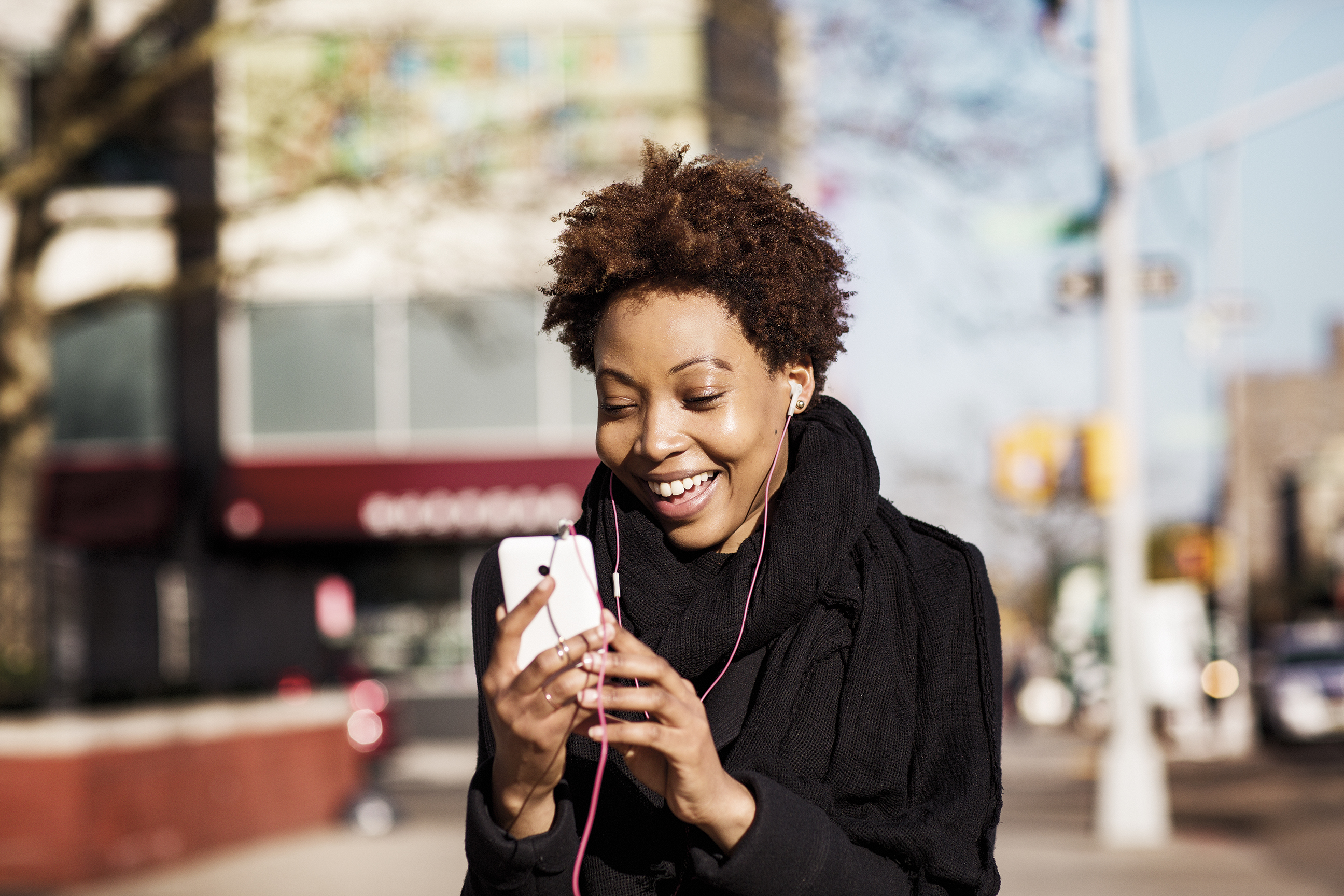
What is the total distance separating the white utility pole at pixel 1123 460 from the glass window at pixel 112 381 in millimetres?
14965

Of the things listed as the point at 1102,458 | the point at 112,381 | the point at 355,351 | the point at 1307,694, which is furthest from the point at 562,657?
the point at 1307,694

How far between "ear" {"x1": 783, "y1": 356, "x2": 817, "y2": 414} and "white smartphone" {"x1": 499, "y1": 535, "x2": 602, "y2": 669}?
47cm

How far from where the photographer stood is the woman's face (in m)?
2.17

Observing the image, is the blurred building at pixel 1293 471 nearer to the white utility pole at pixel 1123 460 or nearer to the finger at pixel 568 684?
the white utility pole at pixel 1123 460

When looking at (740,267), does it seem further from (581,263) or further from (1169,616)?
(1169,616)

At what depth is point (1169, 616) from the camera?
92.8ft

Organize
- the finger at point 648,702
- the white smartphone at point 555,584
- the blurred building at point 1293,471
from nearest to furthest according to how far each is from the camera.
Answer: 1. the finger at point 648,702
2. the white smartphone at point 555,584
3. the blurred building at point 1293,471

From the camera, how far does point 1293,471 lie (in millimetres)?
72312

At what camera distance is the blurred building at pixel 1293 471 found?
68000 mm

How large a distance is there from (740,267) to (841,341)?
0.99 feet

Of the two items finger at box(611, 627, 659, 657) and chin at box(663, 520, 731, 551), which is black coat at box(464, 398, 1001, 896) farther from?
finger at box(611, 627, 659, 657)

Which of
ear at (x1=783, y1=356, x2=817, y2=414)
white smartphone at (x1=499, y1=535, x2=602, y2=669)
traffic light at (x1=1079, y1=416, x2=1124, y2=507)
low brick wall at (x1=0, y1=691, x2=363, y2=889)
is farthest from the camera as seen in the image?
traffic light at (x1=1079, y1=416, x2=1124, y2=507)

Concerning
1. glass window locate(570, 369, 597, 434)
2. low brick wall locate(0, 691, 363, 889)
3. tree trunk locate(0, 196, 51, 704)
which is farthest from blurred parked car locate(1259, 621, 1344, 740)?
tree trunk locate(0, 196, 51, 704)

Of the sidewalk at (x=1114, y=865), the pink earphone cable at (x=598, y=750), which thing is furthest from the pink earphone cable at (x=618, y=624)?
the sidewalk at (x=1114, y=865)
